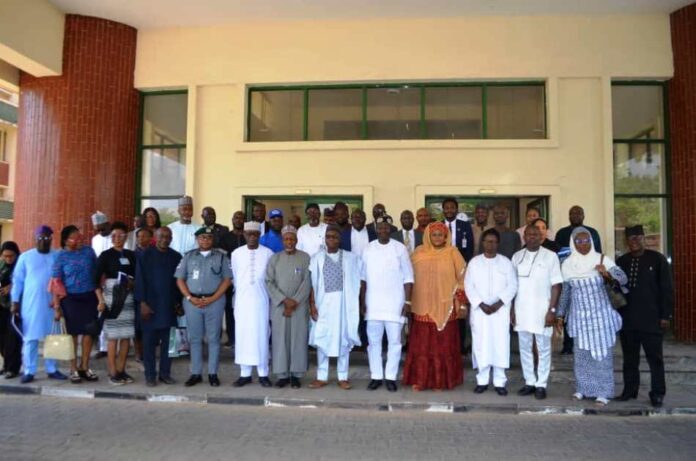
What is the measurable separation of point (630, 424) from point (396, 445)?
8.30ft

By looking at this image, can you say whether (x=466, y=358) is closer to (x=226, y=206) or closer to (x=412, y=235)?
(x=412, y=235)

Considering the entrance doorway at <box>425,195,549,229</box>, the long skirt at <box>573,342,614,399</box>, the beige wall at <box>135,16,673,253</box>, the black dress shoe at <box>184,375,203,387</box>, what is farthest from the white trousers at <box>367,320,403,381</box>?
the entrance doorway at <box>425,195,549,229</box>

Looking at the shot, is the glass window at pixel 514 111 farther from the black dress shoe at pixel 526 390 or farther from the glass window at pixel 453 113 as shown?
the black dress shoe at pixel 526 390

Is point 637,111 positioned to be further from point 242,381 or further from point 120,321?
point 120,321

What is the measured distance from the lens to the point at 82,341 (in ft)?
22.1

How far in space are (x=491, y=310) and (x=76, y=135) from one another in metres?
→ 7.65

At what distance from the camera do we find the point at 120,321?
6.55 metres

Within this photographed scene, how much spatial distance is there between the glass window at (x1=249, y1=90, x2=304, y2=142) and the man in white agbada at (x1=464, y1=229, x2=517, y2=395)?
476 centimetres

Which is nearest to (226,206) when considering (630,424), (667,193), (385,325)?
(385,325)

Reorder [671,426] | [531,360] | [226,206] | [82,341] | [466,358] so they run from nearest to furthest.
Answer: [671,426], [531,360], [82,341], [466,358], [226,206]

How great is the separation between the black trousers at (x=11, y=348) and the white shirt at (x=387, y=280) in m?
4.66

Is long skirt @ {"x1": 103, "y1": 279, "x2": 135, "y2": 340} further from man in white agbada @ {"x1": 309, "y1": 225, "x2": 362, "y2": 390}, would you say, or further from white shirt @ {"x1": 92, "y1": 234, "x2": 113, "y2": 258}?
man in white agbada @ {"x1": 309, "y1": 225, "x2": 362, "y2": 390}

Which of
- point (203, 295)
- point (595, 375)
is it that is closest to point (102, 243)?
point (203, 295)

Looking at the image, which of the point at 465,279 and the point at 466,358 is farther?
the point at 466,358
